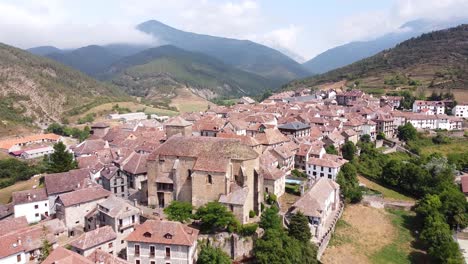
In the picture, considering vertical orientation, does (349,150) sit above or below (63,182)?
below

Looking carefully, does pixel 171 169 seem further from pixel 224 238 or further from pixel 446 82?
pixel 446 82

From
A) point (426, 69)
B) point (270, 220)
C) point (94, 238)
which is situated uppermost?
point (426, 69)

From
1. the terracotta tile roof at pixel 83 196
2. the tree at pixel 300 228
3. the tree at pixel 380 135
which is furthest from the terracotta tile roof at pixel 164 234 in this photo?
the tree at pixel 380 135

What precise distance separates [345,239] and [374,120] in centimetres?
5290

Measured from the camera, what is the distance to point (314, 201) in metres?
51.8

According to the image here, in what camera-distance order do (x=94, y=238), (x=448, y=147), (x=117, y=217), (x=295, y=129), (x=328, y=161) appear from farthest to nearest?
1. (x=448, y=147)
2. (x=295, y=129)
3. (x=328, y=161)
4. (x=117, y=217)
5. (x=94, y=238)

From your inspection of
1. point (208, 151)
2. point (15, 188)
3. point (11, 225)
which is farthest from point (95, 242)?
point (15, 188)

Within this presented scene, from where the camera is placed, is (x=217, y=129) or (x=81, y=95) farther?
(x=81, y=95)

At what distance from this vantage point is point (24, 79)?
15875 centimetres

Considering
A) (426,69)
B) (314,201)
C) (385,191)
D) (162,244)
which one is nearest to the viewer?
(162,244)

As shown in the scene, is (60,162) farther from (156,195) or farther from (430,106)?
(430,106)

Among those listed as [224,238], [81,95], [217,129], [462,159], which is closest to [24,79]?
[81,95]

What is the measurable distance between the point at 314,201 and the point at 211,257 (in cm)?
1790

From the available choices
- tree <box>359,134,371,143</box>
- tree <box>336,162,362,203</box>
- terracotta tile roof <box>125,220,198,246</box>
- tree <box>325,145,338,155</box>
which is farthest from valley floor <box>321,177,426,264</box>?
tree <box>359,134,371,143</box>
